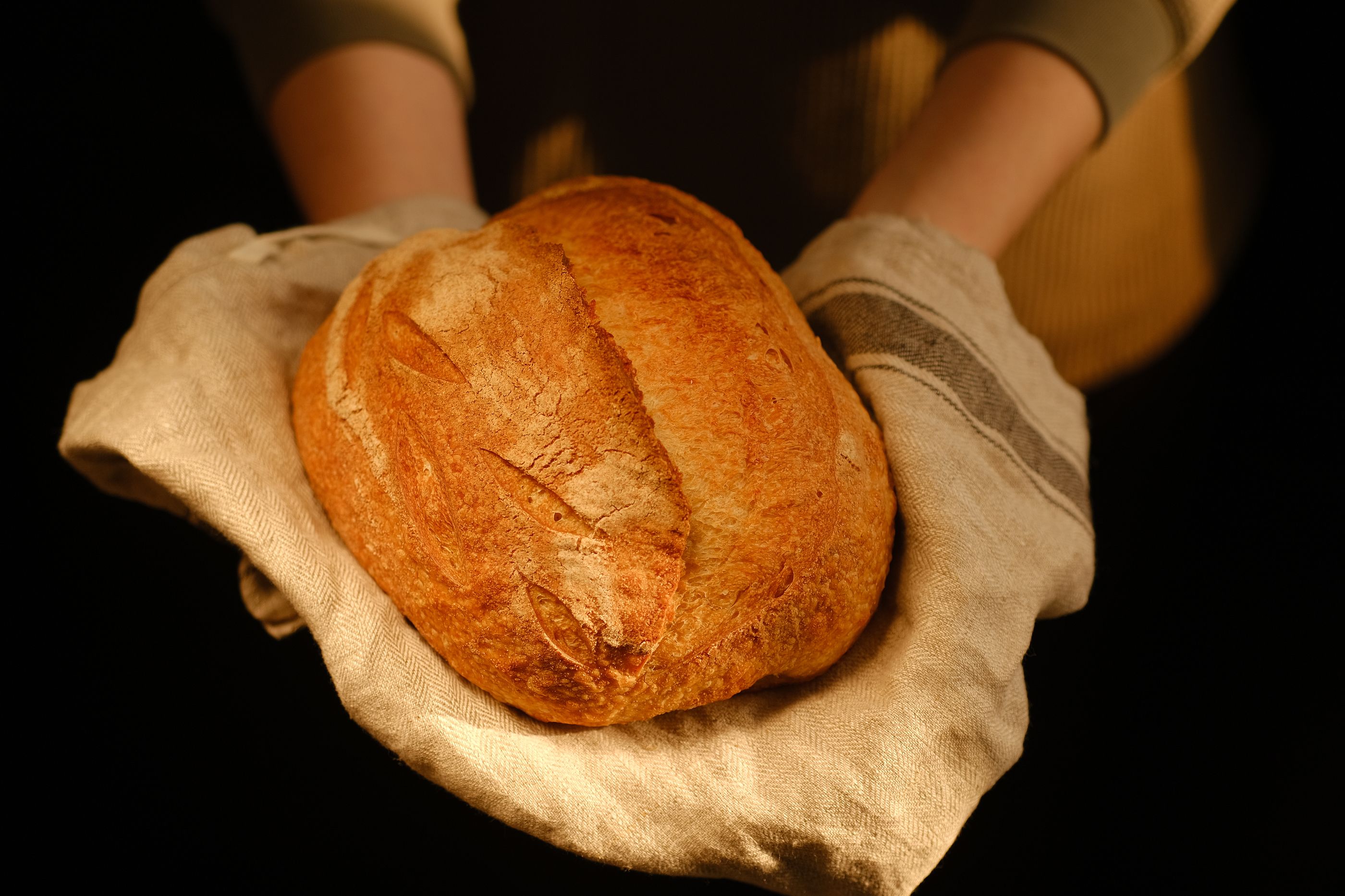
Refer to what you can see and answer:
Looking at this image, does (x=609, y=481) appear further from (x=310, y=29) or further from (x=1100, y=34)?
(x=310, y=29)

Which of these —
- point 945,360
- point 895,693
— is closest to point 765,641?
point 895,693

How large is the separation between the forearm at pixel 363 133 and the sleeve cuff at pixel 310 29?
0.02 meters

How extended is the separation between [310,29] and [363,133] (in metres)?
0.18

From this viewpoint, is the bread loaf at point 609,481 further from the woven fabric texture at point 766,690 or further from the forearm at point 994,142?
the forearm at point 994,142

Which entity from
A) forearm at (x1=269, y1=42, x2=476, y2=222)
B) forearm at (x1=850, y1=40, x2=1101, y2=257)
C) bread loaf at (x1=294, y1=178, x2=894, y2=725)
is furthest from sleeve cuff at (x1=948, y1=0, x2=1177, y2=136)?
forearm at (x1=269, y1=42, x2=476, y2=222)

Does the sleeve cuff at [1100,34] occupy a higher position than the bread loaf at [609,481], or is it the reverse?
the sleeve cuff at [1100,34]

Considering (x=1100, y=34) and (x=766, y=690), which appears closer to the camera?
(x=766, y=690)

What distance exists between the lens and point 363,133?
4.25ft

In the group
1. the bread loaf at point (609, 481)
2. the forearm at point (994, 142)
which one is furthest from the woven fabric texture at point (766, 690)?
the forearm at point (994, 142)

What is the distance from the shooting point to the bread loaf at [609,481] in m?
0.76

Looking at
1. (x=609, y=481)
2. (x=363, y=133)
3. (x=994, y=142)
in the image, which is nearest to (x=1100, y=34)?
(x=994, y=142)

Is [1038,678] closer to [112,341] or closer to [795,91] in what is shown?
[795,91]

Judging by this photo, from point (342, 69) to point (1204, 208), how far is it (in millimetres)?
1455

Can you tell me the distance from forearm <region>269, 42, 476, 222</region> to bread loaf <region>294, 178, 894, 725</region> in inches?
19.7
